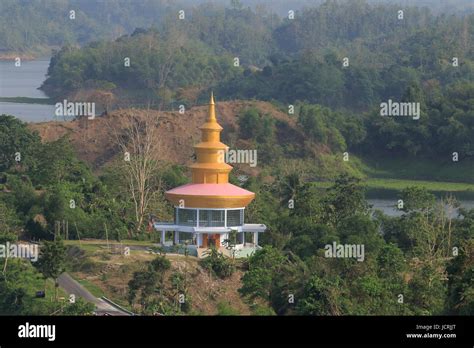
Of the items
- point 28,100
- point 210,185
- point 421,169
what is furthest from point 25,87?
point 210,185

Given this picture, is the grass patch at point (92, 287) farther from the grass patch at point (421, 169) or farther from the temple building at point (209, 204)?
the grass patch at point (421, 169)

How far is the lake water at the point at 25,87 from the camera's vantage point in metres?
104

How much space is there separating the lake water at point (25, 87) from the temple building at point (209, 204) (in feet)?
189

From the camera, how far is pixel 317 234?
38469mm

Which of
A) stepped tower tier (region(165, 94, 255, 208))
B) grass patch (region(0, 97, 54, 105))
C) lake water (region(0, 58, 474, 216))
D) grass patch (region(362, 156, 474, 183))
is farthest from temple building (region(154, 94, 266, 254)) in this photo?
grass patch (region(0, 97, 54, 105))

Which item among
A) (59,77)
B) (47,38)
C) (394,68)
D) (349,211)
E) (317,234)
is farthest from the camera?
(47,38)

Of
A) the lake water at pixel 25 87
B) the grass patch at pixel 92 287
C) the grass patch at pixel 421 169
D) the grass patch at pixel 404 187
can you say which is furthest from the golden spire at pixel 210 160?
the lake water at pixel 25 87

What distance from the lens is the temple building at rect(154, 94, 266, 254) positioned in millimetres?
36906

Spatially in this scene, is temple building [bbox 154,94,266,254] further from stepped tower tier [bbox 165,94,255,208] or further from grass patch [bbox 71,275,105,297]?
grass patch [bbox 71,275,105,297]

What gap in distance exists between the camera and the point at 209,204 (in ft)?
121

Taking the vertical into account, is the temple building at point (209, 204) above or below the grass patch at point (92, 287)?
above
